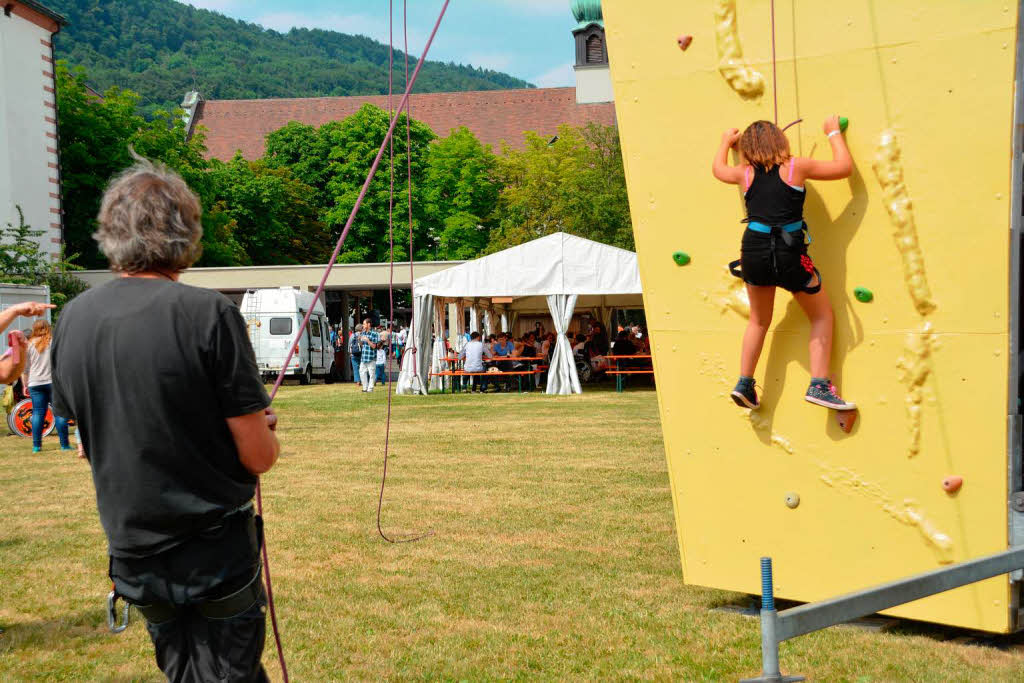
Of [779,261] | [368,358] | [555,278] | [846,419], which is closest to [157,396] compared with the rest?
[779,261]

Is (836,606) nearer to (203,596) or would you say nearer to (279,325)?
(203,596)

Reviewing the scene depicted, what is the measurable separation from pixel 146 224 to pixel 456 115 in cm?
7557

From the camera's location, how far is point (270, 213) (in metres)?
52.9

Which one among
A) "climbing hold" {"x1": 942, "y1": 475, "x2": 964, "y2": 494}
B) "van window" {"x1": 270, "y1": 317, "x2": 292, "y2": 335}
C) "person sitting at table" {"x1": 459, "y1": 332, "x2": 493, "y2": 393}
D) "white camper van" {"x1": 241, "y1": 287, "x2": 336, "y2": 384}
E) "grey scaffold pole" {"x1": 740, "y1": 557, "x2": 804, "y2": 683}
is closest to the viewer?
"grey scaffold pole" {"x1": 740, "y1": 557, "x2": 804, "y2": 683}

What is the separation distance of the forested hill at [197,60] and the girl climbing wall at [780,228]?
10395 cm

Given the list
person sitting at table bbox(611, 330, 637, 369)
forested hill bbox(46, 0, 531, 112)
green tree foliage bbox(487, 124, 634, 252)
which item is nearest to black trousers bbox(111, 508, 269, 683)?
person sitting at table bbox(611, 330, 637, 369)

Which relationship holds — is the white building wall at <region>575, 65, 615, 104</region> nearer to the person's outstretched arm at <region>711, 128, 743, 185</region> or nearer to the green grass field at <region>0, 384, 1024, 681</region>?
the green grass field at <region>0, 384, 1024, 681</region>

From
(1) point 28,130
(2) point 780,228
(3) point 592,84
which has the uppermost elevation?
(3) point 592,84

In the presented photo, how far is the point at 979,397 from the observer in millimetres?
4316

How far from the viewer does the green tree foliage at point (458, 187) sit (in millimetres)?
53781

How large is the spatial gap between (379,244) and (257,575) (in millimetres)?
50229

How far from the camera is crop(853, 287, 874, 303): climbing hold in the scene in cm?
456

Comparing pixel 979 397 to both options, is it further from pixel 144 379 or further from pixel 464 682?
pixel 144 379

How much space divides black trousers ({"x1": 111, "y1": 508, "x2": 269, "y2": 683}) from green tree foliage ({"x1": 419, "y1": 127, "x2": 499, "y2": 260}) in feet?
166
